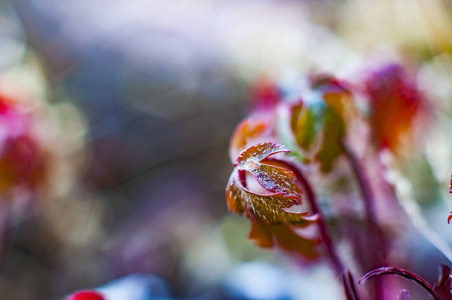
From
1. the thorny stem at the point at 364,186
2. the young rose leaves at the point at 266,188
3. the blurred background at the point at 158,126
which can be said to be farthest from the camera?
the blurred background at the point at 158,126

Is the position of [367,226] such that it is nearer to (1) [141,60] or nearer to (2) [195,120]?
(2) [195,120]

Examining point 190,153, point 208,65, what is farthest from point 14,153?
point 208,65

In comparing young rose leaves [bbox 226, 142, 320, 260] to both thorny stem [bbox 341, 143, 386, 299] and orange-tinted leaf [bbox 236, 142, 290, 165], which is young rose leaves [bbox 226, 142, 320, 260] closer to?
orange-tinted leaf [bbox 236, 142, 290, 165]

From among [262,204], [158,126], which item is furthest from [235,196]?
[158,126]

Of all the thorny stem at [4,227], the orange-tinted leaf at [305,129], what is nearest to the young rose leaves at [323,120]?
the orange-tinted leaf at [305,129]

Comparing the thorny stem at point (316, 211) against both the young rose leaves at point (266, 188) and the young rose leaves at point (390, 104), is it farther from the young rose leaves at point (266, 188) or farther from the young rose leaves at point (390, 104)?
the young rose leaves at point (390, 104)

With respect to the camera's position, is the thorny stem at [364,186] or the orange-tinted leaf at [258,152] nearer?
the orange-tinted leaf at [258,152]
